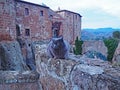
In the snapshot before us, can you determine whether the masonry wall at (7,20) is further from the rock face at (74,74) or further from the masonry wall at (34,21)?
the rock face at (74,74)

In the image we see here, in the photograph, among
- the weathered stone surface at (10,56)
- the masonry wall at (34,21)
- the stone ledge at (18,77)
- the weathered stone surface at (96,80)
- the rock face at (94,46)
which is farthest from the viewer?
the rock face at (94,46)

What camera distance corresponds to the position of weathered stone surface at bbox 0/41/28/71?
18067 millimetres

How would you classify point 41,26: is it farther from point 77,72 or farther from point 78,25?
point 77,72

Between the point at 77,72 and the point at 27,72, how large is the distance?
0.87 m

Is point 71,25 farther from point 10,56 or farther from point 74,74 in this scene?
point 74,74

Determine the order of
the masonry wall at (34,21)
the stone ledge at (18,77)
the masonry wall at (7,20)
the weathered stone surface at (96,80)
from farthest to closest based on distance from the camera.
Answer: the masonry wall at (34,21), the masonry wall at (7,20), the stone ledge at (18,77), the weathered stone surface at (96,80)

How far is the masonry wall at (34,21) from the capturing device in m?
22.4

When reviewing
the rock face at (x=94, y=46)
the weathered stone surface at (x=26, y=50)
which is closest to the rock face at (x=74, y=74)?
the weathered stone surface at (x=26, y=50)

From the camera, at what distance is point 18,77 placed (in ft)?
7.93

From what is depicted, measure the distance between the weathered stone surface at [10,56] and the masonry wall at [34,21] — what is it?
338 centimetres

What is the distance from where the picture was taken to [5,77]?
2.41m

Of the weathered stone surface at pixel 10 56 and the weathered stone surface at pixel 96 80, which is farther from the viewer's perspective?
the weathered stone surface at pixel 10 56

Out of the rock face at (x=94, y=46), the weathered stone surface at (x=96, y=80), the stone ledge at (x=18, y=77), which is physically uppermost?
the weathered stone surface at (x=96, y=80)

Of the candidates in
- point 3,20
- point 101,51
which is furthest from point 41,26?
point 101,51
